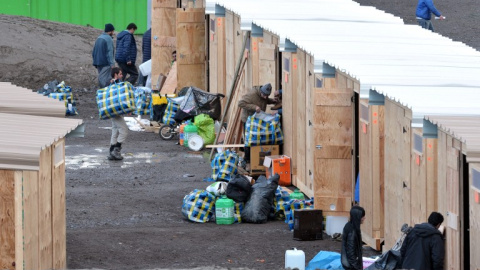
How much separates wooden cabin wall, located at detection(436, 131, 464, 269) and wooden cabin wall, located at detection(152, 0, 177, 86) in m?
15.5

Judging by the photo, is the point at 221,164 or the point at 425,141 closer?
the point at 425,141

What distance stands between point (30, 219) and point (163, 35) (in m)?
16.1

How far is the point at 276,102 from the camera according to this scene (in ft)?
67.6

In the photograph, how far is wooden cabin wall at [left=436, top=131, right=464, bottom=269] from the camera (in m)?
12.9

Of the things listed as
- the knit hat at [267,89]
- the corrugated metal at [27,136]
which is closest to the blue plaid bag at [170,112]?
the knit hat at [267,89]

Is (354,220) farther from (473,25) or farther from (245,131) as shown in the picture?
(473,25)

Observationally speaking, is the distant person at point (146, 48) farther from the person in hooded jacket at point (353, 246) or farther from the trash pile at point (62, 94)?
the person in hooded jacket at point (353, 246)

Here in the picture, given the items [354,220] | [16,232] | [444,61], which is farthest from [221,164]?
[16,232]

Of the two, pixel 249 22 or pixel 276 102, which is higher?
pixel 249 22

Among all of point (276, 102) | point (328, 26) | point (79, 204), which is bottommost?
point (79, 204)

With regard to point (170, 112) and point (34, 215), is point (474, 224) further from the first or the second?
point (170, 112)

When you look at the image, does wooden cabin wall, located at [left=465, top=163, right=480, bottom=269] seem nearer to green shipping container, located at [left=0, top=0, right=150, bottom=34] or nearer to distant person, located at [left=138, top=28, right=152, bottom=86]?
distant person, located at [left=138, top=28, right=152, bottom=86]

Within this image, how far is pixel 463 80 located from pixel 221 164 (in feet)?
16.1

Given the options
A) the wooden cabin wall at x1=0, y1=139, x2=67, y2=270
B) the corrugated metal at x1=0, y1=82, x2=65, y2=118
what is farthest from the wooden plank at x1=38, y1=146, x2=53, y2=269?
the corrugated metal at x1=0, y1=82, x2=65, y2=118
